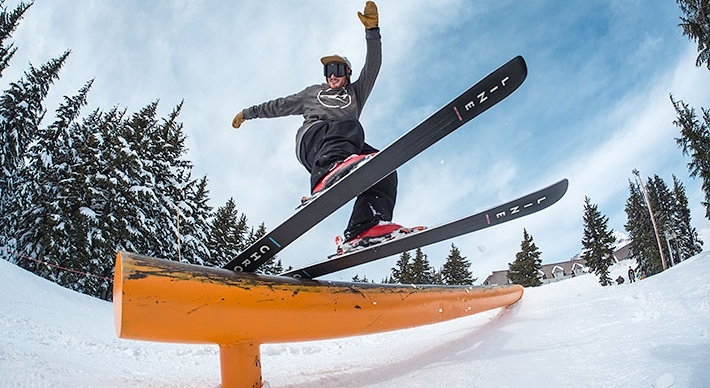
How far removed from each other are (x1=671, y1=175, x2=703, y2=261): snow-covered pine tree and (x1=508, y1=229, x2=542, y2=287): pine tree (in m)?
17.4

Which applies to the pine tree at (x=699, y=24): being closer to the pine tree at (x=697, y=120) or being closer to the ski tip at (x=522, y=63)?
the pine tree at (x=697, y=120)

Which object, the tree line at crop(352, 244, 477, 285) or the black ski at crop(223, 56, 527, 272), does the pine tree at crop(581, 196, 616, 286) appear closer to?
the tree line at crop(352, 244, 477, 285)

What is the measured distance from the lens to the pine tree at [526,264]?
3247 cm

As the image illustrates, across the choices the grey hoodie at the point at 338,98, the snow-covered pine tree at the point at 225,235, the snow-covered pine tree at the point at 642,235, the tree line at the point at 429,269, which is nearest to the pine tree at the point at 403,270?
the tree line at the point at 429,269

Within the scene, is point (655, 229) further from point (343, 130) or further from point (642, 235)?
point (343, 130)

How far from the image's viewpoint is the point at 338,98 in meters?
2.91

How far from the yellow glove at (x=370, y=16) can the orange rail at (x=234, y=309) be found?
6.08ft

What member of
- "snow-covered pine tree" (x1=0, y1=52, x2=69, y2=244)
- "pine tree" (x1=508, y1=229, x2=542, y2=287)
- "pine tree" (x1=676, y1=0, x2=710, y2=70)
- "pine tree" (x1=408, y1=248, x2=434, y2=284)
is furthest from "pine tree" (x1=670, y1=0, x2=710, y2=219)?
"snow-covered pine tree" (x1=0, y1=52, x2=69, y2=244)

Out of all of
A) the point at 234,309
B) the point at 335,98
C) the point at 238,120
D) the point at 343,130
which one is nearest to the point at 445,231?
the point at 343,130

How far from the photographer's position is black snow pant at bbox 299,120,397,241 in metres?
2.31

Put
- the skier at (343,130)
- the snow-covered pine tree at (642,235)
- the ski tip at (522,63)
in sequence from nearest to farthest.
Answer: the ski tip at (522,63) → the skier at (343,130) → the snow-covered pine tree at (642,235)

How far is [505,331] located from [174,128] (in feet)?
74.7

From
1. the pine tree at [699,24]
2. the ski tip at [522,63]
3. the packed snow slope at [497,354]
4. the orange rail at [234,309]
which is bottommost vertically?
the packed snow slope at [497,354]

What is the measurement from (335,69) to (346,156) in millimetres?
1060
